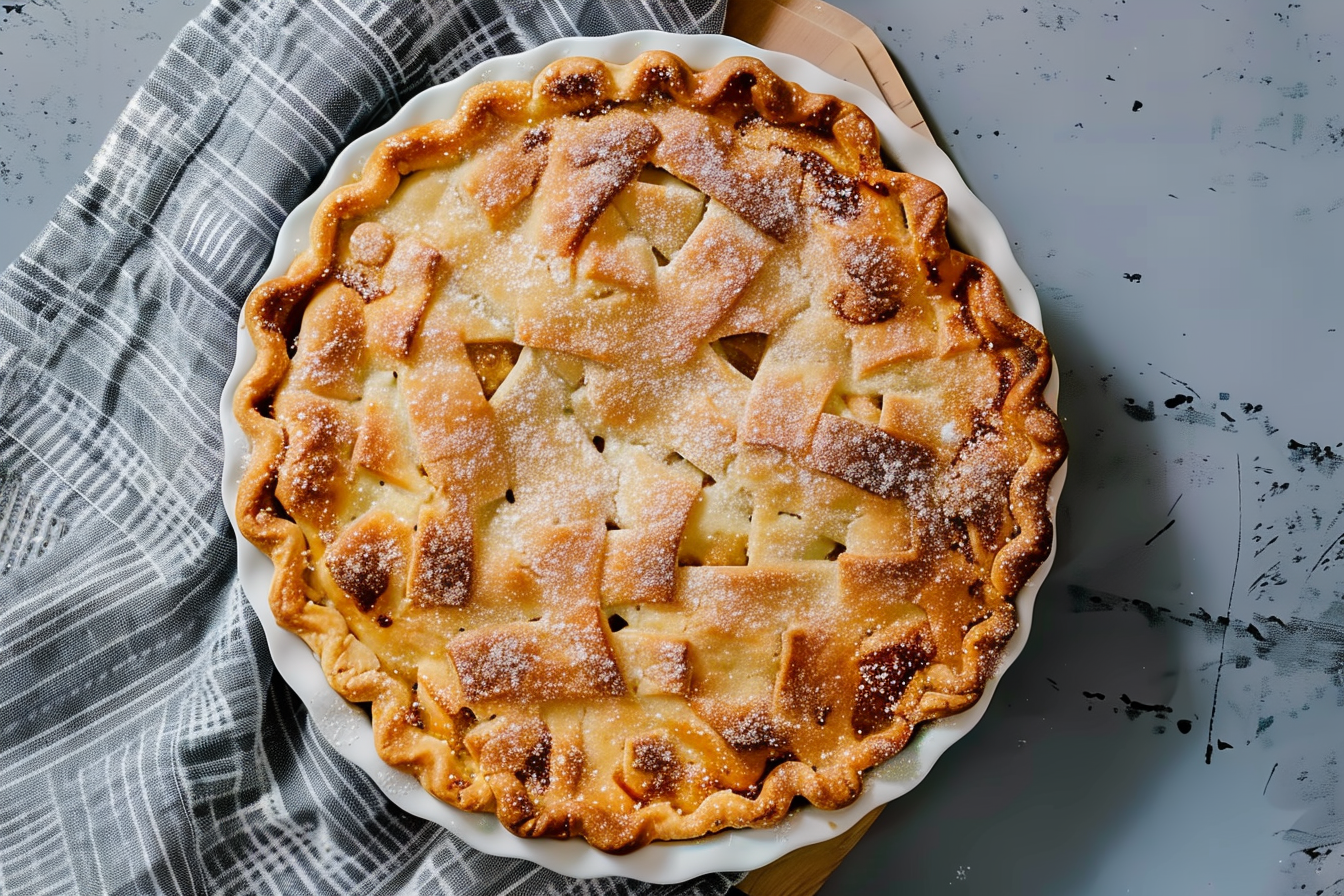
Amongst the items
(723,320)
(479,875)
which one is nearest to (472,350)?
(723,320)

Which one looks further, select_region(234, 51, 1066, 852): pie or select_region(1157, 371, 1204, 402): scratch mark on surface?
select_region(1157, 371, 1204, 402): scratch mark on surface

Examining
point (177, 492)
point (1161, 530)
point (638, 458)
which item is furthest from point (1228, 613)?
point (177, 492)

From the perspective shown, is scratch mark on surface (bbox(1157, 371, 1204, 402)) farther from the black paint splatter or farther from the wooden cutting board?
the wooden cutting board

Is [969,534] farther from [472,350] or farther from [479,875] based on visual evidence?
[479,875]

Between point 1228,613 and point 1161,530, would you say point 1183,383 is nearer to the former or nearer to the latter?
point 1161,530

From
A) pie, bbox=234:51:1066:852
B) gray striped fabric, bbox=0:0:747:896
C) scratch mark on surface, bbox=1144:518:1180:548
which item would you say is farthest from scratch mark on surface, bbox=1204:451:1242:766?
gray striped fabric, bbox=0:0:747:896

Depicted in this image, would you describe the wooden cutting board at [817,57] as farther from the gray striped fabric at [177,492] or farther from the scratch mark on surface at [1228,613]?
the scratch mark on surface at [1228,613]
